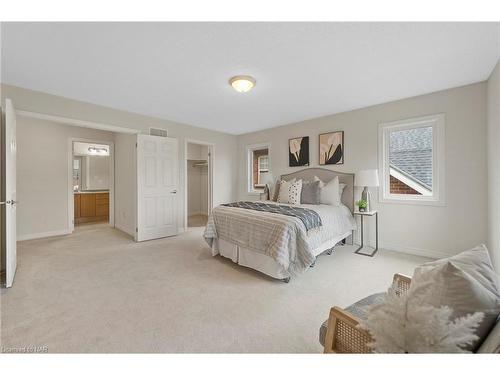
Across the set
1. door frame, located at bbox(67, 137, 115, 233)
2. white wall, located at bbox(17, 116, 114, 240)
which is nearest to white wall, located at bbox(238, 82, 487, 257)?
door frame, located at bbox(67, 137, 115, 233)

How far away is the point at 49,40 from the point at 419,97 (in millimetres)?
4547

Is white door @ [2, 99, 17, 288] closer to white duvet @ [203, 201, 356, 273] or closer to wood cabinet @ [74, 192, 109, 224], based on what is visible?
white duvet @ [203, 201, 356, 273]

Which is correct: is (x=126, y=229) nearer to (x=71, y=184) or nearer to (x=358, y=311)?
(x=71, y=184)

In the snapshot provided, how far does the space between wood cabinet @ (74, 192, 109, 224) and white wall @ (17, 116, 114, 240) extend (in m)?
1.30

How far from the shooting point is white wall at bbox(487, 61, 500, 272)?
2.30 metres

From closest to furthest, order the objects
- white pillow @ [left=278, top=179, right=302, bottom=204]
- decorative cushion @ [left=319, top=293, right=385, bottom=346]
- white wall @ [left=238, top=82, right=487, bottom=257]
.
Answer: decorative cushion @ [left=319, top=293, right=385, bottom=346] < white wall @ [left=238, top=82, right=487, bottom=257] < white pillow @ [left=278, top=179, right=302, bottom=204]

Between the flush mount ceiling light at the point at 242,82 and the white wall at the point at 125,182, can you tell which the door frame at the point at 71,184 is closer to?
the white wall at the point at 125,182

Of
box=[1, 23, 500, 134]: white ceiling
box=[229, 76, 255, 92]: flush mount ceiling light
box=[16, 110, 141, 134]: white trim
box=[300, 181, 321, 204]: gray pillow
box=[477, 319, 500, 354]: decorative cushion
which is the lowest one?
box=[477, 319, 500, 354]: decorative cushion

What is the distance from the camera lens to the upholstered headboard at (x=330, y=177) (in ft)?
12.8

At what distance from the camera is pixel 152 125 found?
4.41m

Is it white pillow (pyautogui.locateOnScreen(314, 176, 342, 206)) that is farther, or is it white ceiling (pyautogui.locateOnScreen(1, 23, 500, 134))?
white pillow (pyautogui.locateOnScreen(314, 176, 342, 206))

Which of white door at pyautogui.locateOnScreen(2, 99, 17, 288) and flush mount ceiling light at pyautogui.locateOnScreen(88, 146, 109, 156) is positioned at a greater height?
flush mount ceiling light at pyautogui.locateOnScreen(88, 146, 109, 156)

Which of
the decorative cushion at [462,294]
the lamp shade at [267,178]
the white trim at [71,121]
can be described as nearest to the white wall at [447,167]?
the lamp shade at [267,178]
